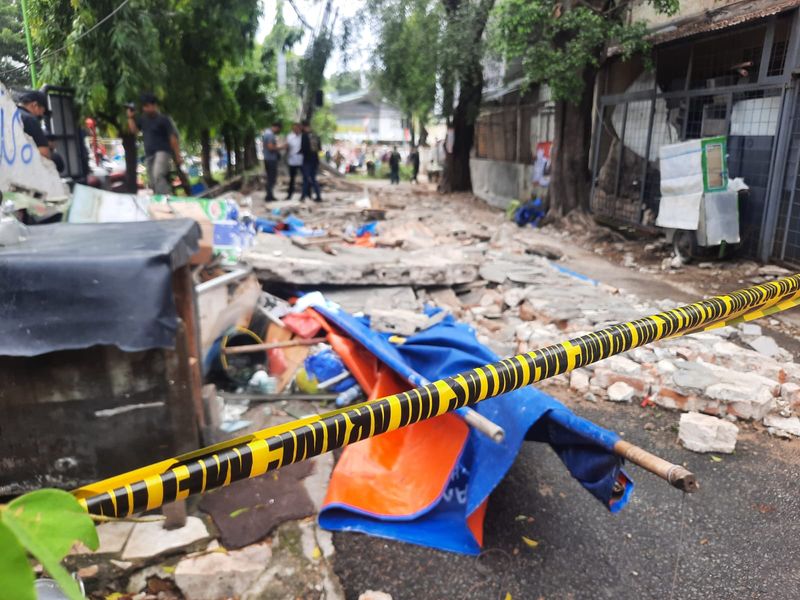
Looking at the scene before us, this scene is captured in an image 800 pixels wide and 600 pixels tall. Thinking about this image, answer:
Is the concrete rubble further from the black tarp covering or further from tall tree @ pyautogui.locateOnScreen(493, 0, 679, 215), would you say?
tall tree @ pyautogui.locateOnScreen(493, 0, 679, 215)

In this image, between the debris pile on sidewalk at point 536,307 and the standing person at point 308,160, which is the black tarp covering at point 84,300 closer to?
the debris pile on sidewalk at point 536,307

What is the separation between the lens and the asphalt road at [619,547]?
2.39 metres

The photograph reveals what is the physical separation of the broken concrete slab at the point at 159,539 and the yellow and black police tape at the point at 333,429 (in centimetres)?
147

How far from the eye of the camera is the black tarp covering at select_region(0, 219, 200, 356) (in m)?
2.44

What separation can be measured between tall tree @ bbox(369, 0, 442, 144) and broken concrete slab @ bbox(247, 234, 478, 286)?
9.39 meters

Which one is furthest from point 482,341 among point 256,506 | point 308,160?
point 308,160

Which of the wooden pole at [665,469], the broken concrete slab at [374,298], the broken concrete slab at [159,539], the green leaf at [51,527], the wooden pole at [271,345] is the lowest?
the broken concrete slab at [159,539]

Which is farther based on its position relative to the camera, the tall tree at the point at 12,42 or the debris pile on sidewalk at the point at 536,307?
the debris pile on sidewalk at the point at 536,307

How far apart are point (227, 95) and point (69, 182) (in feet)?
35.7

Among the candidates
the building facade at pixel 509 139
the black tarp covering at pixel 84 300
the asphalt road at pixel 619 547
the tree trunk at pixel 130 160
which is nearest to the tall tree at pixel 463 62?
the building facade at pixel 509 139

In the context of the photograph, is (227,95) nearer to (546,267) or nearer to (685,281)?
(546,267)

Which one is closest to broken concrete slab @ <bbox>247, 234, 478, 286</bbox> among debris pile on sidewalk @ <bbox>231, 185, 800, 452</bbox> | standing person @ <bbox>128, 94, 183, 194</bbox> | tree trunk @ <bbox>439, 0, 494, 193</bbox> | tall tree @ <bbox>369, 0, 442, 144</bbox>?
debris pile on sidewalk @ <bbox>231, 185, 800, 452</bbox>

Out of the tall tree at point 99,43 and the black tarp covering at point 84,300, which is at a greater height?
the tall tree at point 99,43

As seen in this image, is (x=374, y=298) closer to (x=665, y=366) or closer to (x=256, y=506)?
(x=665, y=366)
